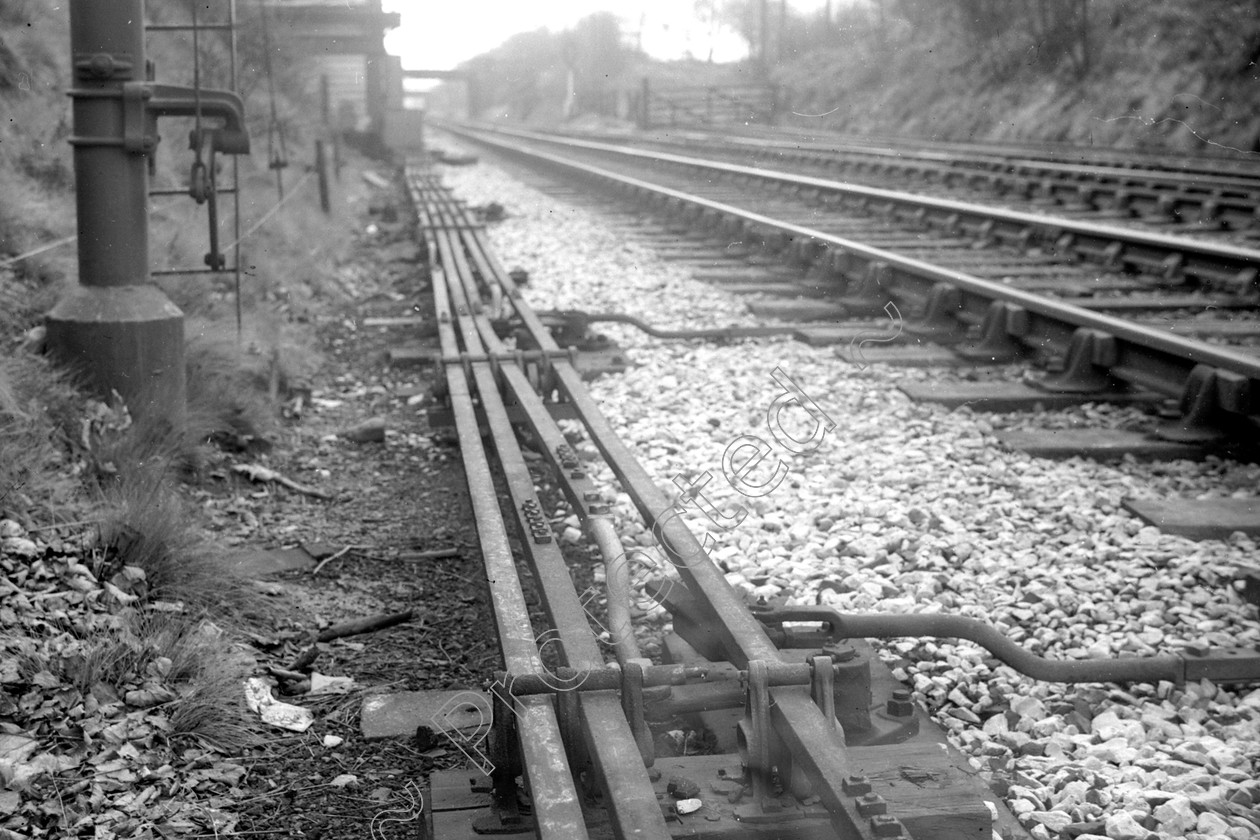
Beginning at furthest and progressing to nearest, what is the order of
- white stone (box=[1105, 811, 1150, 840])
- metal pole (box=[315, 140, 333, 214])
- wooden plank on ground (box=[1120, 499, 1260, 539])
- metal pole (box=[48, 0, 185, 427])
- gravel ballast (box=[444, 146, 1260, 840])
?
1. metal pole (box=[315, 140, 333, 214])
2. metal pole (box=[48, 0, 185, 427])
3. wooden plank on ground (box=[1120, 499, 1260, 539])
4. gravel ballast (box=[444, 146, 1260, 840])
5. white stone (box=[1105, 811, 1150, 840])

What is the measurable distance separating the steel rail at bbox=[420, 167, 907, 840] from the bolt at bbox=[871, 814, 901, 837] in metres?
0.01

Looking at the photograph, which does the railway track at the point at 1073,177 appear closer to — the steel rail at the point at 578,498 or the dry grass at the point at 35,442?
the steel rail at the point at 578,498

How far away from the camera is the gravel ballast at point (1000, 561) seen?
8.93 ft

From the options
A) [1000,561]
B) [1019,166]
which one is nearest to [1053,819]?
[1000,561]

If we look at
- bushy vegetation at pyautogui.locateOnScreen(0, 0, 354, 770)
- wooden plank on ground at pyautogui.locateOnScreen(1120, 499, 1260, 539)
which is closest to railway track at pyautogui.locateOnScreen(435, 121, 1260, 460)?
wooden plank on ground at pyautogui.locateOnScreen(1120, 499, 1260, 539)

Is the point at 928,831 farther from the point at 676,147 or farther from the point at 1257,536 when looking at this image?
the point at 676,147

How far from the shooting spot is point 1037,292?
791cm

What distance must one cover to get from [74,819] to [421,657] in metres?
1.13

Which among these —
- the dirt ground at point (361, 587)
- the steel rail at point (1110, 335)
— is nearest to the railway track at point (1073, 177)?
the steel rail at point (1110, 335)

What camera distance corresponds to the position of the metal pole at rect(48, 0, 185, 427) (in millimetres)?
4691

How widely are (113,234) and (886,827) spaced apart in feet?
13.0

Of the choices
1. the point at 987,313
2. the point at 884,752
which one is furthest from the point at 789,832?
the point at 987,313

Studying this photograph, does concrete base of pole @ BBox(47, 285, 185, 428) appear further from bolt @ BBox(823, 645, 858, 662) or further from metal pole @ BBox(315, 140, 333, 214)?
metal pole @ BBox(315, 140, 333, 214)

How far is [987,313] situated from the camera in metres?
6.73
